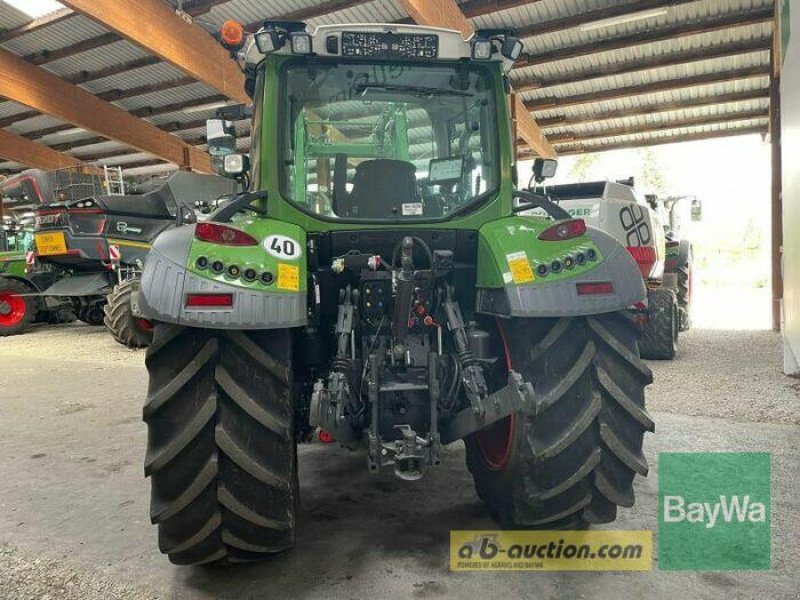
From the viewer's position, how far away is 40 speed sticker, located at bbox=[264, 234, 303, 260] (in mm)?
2209

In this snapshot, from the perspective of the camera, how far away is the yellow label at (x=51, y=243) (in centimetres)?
920

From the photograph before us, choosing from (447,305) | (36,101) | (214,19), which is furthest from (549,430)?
(36,101)

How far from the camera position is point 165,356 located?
211 centimetres

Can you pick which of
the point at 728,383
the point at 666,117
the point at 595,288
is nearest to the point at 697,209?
the point at 666,117

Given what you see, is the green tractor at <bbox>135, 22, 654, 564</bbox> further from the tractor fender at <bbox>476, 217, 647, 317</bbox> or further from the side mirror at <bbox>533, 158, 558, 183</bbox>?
the side mirror at <bbox>533, 158, 558, 183</bbox>

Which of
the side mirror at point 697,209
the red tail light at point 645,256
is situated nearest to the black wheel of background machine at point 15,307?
the red tail light at point 645,256

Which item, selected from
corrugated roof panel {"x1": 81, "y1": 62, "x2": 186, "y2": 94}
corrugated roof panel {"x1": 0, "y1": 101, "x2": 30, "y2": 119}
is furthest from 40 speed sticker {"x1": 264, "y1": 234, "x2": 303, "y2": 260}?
corrugated roof panel {"x1": 0, "y1": 101, "x2": 30, "y2": 119}

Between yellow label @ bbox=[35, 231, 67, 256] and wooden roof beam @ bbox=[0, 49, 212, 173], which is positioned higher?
wooden roof beam @ bbox=[0, 49, 212, 173]

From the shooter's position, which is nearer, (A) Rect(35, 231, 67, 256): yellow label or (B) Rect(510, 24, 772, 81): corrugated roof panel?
(B) Rect(510, 24, 772, 81): corrugated roof panel

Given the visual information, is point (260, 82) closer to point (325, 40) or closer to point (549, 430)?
point (325, 40)

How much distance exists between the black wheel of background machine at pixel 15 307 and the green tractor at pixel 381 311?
9.39m

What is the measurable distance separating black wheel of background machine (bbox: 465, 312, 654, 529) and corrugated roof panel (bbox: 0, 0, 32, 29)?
10.1 metres

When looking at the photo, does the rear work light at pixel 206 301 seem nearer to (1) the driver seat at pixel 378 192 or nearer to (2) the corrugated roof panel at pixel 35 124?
(1) the driver seat at pixel 378 192

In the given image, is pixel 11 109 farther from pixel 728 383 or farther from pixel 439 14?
pixel 728 383
